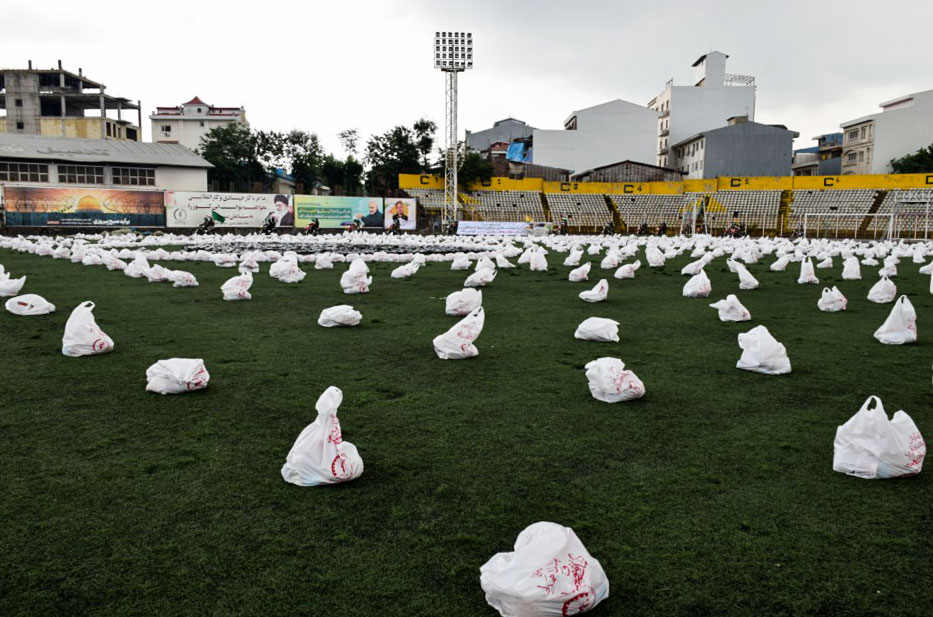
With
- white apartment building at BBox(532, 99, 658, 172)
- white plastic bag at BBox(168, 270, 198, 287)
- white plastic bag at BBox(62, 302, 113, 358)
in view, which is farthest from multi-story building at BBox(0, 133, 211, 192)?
white plastic bag at BBox(62, 302, 113, 358)

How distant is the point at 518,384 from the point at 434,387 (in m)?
0.61

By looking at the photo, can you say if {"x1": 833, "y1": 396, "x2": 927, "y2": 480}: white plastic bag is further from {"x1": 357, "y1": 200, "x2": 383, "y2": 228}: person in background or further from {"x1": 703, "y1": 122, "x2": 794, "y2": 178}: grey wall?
{"x1": 703, "y1": 122, "x2": 794, "y2": 178}: grey wall

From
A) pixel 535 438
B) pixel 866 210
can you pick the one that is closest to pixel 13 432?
pixel 535 438

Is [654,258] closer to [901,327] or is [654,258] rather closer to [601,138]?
[901,327]

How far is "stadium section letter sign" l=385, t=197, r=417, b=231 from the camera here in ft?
128

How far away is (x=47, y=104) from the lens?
64500mm

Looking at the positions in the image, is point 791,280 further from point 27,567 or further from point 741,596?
point 27,567

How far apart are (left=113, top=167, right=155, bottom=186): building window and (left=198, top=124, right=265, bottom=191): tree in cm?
960

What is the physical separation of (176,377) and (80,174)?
1889 inches

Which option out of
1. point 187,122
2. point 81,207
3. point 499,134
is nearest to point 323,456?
point 81,207

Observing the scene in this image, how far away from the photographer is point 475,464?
319 cm

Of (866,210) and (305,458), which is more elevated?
(866,210)

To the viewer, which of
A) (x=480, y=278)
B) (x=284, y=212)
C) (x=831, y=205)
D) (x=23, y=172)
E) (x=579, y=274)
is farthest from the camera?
(x=23, y=172)

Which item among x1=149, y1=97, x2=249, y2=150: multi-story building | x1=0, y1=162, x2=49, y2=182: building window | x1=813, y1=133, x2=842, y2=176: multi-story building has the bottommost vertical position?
x1=0, y1=162, x2=49, y2=182: building window
